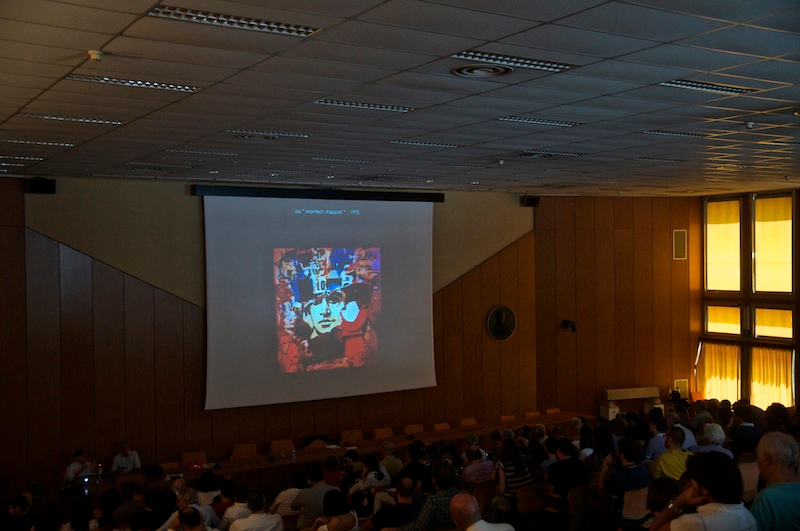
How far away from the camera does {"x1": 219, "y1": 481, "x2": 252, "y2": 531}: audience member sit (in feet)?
23.1

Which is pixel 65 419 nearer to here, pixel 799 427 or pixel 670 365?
pixel 799 427

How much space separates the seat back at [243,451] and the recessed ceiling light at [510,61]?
9.33 metres

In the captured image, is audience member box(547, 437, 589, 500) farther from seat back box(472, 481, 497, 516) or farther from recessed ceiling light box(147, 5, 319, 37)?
recessed ceiling light box(147, 5, 319, 37)

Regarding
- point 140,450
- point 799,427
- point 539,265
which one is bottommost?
point 140,450

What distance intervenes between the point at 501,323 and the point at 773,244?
6.08m


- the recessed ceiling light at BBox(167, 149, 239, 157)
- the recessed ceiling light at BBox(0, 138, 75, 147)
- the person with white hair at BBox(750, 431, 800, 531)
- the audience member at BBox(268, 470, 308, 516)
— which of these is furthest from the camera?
the recessed ceiling light at BBox(167, 149, 239, 157)

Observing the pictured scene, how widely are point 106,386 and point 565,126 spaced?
8.29 meters

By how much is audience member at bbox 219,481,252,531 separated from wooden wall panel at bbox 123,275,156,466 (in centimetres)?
605

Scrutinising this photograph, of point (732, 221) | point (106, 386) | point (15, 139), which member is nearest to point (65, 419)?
point (106, 386)

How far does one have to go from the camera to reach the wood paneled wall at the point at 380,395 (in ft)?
39.6

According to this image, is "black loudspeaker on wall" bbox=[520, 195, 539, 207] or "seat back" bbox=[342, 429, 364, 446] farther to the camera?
"black loudspeaker on wall" bbox=[520, 195, 539, 207]

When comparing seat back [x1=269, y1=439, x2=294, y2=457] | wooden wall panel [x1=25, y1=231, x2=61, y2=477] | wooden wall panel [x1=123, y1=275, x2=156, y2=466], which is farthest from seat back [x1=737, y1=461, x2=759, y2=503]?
wooden wall panel [x1=25, y1=231, x2=61, y2=477]

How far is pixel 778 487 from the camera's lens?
3.11 metres

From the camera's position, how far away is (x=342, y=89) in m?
6.38
